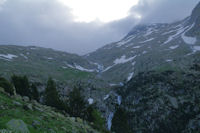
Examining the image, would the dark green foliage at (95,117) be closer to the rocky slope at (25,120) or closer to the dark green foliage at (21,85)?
the dark green foliage at (21,85)

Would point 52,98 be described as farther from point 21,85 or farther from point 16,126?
point 16,126

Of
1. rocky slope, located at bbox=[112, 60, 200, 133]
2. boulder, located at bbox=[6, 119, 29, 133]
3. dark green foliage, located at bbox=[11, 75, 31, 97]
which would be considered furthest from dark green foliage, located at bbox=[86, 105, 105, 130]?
boulder, located at bbox=[6, 119, 29, 133]

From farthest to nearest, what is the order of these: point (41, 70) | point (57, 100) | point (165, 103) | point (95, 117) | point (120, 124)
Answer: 1. point (41, 70)
2. point (165, 103)
3. point (120, 124)
4. point (95, 117)
5. point (57, 100)

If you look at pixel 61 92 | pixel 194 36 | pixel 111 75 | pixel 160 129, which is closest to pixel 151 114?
pixel 160 129

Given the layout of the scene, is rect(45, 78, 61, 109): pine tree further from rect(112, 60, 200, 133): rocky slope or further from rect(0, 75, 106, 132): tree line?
rect(112, 60, 200, 133): rocky slope

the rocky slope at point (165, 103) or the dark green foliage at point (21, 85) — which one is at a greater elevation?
the dark green foliage at point (21, 85)

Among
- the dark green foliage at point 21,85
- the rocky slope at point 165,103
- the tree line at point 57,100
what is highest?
the dark green foliage at point 21,85

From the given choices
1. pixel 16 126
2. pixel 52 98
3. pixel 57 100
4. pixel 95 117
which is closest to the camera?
pixel 16 126

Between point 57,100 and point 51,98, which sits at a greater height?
point 51,98

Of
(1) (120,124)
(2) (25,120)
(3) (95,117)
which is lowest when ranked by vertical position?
(1) (120,124)

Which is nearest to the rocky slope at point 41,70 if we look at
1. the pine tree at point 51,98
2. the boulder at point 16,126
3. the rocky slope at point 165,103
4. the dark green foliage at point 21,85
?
the rocky slope at point 165,103

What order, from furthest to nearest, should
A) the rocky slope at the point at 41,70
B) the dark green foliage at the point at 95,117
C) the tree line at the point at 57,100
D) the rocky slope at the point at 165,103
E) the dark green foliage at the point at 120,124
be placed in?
the rocky slope at the point at 41,70 → the rocky slope at the point at 165,103 → the dark green foliage at the point at 120,124 → the dark green foliage at the point at 95,117 → the tree line at the point at 57,100

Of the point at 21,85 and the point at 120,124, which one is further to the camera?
the point at 120,124

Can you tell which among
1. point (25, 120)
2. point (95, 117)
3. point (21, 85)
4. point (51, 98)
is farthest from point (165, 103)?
point (25, 120)
